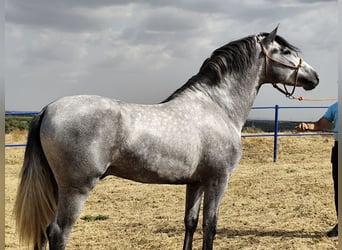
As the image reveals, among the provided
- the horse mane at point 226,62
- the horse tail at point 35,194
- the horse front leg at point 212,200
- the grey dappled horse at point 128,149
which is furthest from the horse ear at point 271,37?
the horse tail at point 35,194

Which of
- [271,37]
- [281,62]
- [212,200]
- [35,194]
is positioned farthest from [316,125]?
[35,194]

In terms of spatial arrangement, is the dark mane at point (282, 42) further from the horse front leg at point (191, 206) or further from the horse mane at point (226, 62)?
the horse front leg at point (191, 206)

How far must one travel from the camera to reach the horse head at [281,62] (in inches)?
154

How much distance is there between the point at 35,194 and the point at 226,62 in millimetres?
2043

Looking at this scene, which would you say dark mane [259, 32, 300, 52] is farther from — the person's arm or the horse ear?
the person's arm

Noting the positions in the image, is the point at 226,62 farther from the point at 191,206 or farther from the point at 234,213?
Result: the point at 234,213

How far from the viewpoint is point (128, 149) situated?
3076 mm

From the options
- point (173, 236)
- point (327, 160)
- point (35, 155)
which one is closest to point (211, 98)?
point (35, 155)

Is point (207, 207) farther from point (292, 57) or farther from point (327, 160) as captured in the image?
point (327, 160)

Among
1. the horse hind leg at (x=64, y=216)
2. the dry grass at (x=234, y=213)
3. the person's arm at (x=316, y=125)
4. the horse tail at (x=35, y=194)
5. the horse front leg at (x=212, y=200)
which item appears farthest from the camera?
the dry grass at (x=234, y=213)

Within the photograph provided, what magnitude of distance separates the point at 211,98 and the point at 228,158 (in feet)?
1.96

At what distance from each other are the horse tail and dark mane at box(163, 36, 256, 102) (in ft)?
4.63

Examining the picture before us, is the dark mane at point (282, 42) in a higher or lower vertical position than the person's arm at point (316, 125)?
higher

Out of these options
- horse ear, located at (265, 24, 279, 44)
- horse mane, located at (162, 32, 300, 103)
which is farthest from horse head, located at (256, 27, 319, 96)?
horse mane, located at (162, 32, 300, 103)
